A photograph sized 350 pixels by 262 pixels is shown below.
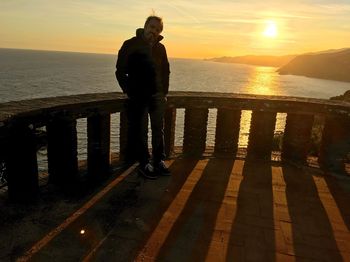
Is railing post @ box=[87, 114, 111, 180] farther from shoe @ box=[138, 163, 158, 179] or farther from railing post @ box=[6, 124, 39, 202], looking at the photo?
railing post @ box=[6, 124, 39, 202]

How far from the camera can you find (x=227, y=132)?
250 inches

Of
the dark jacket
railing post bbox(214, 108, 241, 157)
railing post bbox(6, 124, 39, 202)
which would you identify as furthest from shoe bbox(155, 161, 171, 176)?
railing post bbox(6, 124, 39, 202)

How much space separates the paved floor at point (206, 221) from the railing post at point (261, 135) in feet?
2.79

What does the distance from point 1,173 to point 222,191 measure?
265 centimetres

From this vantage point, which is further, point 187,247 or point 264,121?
point 264,121

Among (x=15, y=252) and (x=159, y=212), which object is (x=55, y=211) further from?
(x=159, y=212)

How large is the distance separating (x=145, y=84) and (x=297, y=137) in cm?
287

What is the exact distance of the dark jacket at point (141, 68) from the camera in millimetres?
4719

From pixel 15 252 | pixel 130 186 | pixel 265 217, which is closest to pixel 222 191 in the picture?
pixel 265 217

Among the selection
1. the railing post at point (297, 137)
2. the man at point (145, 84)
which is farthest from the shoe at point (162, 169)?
the railing post at point (297, 137)

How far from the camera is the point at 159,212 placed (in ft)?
13.4

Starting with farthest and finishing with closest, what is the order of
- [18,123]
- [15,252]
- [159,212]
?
1. [159,212]
2. [18,123]
3. [15,252]

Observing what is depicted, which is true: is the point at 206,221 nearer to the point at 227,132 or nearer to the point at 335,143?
the point at 227,132

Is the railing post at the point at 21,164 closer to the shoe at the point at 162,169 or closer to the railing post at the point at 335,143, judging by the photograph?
the shoe at the point at 162,169
